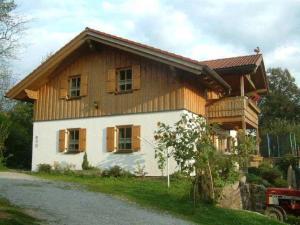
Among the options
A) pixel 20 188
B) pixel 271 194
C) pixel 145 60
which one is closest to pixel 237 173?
pixel 271 194

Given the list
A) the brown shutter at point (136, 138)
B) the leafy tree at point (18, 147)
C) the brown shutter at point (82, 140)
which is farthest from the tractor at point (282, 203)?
the leafy tree at point (18, 147)

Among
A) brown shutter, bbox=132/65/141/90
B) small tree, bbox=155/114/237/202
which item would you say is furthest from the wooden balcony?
small tree, bbox=155/114/237/202

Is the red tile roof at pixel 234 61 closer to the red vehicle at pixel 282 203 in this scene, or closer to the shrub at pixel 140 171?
the shrub at pixel 140 171

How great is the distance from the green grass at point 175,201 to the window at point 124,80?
18.0 feet

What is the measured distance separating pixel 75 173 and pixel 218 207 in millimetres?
9753

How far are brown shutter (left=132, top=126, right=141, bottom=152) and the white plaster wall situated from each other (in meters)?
0.15

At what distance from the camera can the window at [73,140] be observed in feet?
78.3

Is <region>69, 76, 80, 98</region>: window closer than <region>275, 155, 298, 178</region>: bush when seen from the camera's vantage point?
Yes

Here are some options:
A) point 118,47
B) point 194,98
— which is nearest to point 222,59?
point 194,98

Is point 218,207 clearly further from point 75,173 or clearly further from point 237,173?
point 75,173

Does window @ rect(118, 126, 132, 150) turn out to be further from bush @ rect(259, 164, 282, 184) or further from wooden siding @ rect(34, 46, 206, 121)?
bush @ rect(259, 164, 282, 184)

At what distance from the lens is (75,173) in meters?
22.3

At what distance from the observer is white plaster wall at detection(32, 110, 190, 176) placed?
21344 mm

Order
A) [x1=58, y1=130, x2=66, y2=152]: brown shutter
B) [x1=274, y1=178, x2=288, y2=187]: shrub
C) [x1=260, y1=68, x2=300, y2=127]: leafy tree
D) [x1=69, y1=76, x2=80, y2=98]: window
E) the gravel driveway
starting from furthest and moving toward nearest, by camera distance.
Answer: [x1=260, y1=68, x2=300, y2=127]: leafy tree, [x1=69, y1=76, x2=80, y2=98]: window, [x1=58, y1=130, x2=66, y2=152]: brown shutter, [x1=274, y1=178, x2=288, y2=187]: shrub, the gravel driveway
